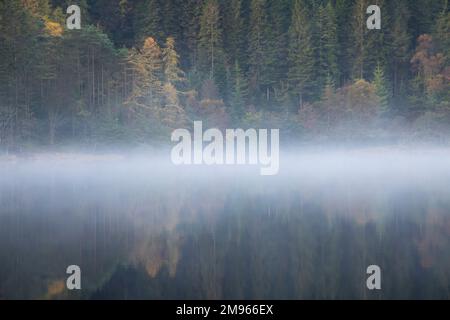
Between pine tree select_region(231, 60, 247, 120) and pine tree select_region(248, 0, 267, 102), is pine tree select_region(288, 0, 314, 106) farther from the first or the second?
pine tree select_region(231, 60, 247, 120)

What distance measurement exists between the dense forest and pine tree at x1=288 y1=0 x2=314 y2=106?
0.13 meters

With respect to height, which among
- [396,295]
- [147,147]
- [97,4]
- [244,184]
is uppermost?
[97,4]

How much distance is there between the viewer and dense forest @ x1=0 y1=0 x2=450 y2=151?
150 ft

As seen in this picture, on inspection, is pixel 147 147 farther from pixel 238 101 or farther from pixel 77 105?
pixel 238 101

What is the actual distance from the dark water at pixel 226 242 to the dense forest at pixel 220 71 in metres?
24.4

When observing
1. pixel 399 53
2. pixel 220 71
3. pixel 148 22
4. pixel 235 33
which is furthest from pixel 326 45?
pixel 148 22

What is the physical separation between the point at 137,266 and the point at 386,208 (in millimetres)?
8861

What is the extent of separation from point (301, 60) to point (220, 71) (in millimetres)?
8781

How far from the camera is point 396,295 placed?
862 cm

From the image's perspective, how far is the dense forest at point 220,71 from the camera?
4581 centimetres

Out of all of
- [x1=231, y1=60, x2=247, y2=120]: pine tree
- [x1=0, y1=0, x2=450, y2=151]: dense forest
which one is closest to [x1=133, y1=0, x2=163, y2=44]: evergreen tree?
[x1=0, y1=0, x2=450, y2=151]: dense forest

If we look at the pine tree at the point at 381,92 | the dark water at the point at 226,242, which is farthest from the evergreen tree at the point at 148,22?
the dark water at the point at 226,242

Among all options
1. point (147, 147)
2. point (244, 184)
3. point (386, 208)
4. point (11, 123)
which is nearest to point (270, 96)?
point (147, 147)

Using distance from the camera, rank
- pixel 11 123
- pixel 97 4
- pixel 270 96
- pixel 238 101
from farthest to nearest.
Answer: pixel 97 4 < pixel 270 96 < pixel 238 101 < pixel 11 123
